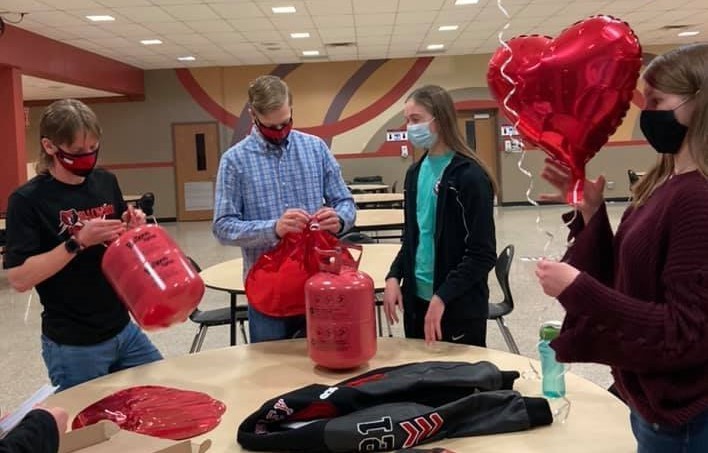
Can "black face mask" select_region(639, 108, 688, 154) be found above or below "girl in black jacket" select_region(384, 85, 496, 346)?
above

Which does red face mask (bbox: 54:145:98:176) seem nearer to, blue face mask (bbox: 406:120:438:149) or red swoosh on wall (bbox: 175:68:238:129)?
blue face mask (bbox: 406:120:438:149)

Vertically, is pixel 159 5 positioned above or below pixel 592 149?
above

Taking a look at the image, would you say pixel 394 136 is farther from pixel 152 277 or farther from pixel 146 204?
pixel 152 277

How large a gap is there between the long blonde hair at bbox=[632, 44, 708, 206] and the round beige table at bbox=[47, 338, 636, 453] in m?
0.56

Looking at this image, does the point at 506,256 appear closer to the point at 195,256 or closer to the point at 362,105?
the point at 195,256

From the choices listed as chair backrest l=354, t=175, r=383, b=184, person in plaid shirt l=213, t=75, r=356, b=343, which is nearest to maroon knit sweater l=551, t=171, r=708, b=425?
person in plaid shirt l=213, t=75, r=356, b=343

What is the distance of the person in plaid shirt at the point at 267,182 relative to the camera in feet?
7.19

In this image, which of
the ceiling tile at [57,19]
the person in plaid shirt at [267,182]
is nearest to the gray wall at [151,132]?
the ceiling tile at [57,19]

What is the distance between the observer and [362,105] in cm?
1318

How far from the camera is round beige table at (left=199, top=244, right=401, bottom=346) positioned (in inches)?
124

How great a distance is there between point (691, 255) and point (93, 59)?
1132 centimetres

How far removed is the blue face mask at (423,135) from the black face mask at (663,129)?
0.91 m

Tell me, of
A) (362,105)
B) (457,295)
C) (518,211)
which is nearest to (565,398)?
(457,295)

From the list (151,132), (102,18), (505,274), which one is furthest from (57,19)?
(505,274)
